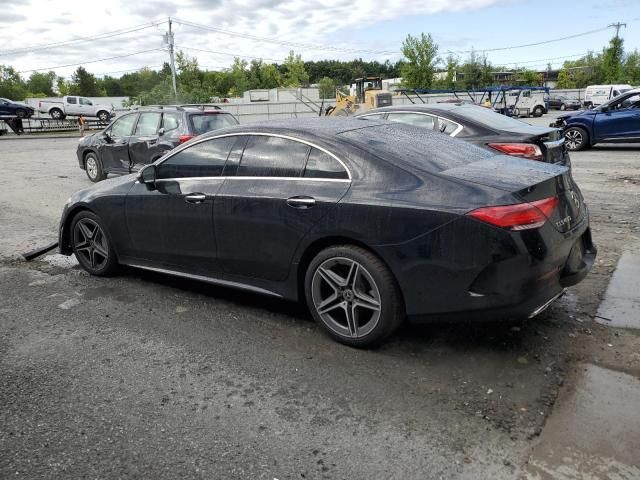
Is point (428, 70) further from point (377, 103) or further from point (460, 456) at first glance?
point (460, 456)

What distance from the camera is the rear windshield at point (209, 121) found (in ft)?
35.0

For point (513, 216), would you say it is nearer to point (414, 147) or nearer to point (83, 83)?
point (414, 147)

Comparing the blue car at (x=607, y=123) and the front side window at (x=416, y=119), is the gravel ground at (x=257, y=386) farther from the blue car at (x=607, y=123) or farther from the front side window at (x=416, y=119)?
the blue car at (x=607, y=123)

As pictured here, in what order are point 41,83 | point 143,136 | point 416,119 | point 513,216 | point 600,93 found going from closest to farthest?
point 513,216 < point 416,119 < point 143,136 < point 600,93 < point 41,83

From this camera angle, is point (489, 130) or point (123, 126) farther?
point (123, 126)

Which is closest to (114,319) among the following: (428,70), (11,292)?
(11,292)

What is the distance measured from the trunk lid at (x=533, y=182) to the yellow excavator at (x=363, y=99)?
24.7 meters

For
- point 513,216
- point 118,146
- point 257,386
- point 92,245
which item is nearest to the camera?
point 513,216

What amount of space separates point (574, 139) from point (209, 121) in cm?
1070

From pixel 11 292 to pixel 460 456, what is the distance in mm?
4444

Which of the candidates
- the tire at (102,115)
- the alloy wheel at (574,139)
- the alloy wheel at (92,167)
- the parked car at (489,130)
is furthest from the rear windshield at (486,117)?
the tire at (102,115)

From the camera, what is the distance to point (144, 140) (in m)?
11.0

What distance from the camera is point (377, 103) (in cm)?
2898

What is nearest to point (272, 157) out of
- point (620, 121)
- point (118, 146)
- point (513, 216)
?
point (513, 216)
